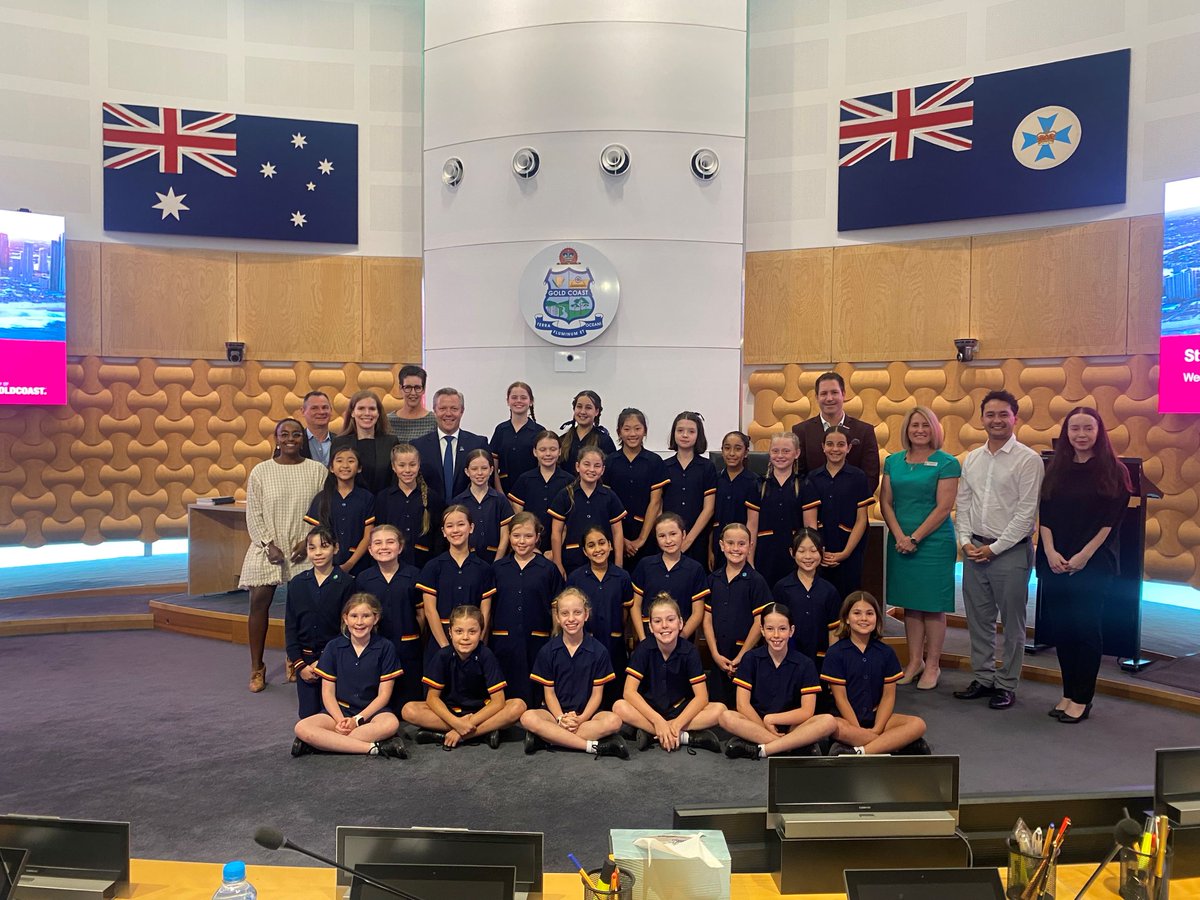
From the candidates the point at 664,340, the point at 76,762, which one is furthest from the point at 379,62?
the point at 76,762

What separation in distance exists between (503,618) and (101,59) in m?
7.47

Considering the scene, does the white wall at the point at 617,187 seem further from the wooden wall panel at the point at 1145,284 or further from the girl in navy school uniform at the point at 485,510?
the wooden wall panel at the point at 1145,284

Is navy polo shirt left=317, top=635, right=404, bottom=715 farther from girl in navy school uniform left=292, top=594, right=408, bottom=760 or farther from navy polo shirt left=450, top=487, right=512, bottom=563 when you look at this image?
navy polo shirt left=450, top=487, right=512, bottom=563

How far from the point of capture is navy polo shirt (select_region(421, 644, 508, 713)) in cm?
471

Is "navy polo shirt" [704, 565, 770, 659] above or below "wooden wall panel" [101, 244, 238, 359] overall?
below

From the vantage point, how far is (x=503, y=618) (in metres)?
4.96

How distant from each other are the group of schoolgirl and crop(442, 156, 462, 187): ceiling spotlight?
11.9 ft

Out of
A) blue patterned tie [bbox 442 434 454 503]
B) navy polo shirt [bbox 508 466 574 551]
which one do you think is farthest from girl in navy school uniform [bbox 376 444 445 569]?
navy polo shirt [bbox 508 466 574 551]

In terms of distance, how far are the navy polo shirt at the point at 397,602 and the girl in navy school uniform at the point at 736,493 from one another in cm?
176

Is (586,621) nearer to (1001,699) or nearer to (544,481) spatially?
(544,481)

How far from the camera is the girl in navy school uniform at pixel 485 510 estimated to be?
517 centimetres

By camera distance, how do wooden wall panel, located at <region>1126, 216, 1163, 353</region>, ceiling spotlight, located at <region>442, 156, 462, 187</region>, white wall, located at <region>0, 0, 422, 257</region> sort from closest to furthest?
wooden wall panel, located at <region>1126, 216, 1163, 353</region> < ceiling spotlight, located at <region>442, 156, 462, 187</region> < white wall, located at <region>0, 0, 422, 257</region>

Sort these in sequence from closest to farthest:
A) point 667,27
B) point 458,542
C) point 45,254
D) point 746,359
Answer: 1. point 458,542
2. point 667,27
3. point 45,254
4. point 746,359

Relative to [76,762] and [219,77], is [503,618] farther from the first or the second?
[219,77]
